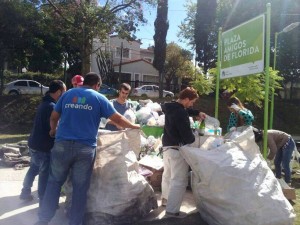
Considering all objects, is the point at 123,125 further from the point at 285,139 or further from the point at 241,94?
the point at 241,94

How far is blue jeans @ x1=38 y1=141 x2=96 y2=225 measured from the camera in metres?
4.03

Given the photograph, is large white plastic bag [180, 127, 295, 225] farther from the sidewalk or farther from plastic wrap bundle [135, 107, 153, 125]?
plastic wrap bundle [135, 107, 153, 125]

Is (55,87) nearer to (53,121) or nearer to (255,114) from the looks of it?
(53,121)

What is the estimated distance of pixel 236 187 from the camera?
167 inches

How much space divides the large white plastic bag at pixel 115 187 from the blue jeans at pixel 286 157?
3342mm

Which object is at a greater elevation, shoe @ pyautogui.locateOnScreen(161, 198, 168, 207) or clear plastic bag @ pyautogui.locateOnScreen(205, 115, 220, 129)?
clear plastic bag @ pyautogui.locateOnScreen(205, 115, 220, 129)

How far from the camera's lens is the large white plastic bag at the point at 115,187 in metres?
4.34

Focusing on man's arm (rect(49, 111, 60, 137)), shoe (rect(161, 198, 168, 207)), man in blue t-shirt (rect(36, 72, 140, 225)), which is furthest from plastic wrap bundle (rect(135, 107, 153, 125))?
man in blue t-shirt (rect(36, 72, 140, 225))

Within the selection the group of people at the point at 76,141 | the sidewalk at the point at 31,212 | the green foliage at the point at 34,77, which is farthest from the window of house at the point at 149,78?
the group of people at the point at 76,141

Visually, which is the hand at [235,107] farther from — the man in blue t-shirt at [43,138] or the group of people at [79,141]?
the man in blue t-shirt at [43,138]

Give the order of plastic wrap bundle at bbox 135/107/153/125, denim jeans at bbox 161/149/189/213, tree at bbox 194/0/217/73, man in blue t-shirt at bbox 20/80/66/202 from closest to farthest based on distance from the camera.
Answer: denim jeans at bbox 161/149/189/213 < man in blue t-shirt at bbox 20/80/66/202 < plastic wrap bundle at bbox 135/107/153/125 < tree at bbox 194/0/217/73

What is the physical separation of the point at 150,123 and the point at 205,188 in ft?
11.8

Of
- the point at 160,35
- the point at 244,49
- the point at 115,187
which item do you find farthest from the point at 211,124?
the point at 160,35

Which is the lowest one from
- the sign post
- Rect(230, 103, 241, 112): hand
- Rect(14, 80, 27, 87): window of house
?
Rect(230, 103, 241, 112): hand
